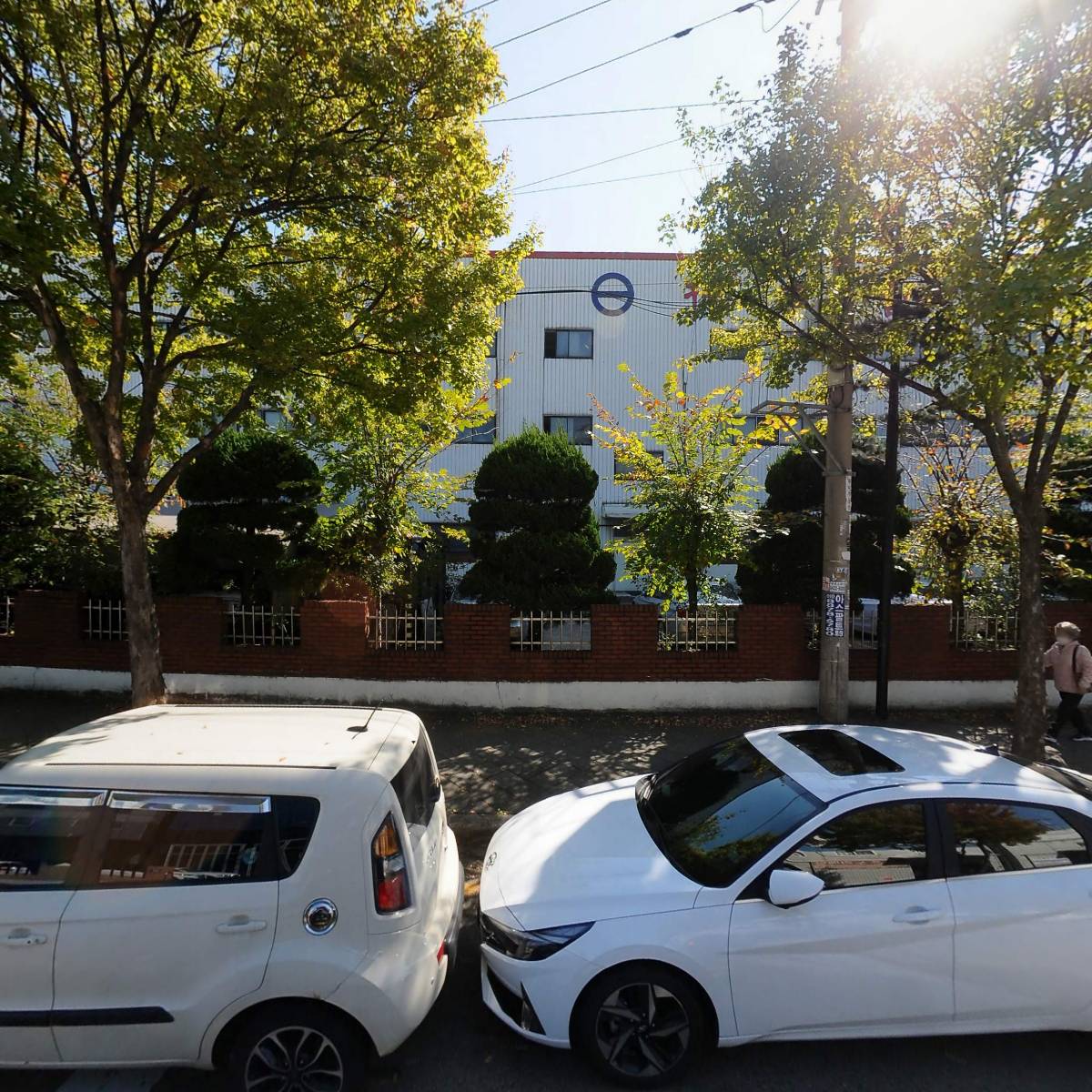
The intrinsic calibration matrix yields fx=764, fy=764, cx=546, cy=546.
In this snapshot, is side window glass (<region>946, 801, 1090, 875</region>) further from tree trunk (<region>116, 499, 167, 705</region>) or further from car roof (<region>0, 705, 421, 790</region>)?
tree trunk (<region>116, 499, 167, 705</region>)

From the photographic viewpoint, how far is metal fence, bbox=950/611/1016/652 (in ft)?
29.7

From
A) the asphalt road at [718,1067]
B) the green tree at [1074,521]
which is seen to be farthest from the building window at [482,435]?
the asphalt road at [718,1067]

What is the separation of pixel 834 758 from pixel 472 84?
6.52 m

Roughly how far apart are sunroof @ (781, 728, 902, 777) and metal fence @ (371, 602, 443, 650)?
5181 millimetres

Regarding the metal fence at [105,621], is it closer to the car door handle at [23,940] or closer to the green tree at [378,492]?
the green tree at [378,492]

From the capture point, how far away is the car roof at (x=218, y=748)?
3064mm

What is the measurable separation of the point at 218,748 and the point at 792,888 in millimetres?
2471

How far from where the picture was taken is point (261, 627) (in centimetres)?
890

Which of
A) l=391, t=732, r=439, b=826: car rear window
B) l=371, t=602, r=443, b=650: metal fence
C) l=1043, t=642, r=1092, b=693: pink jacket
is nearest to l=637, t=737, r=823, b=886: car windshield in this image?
l=391, t=732, r=439, b=826: car rear window

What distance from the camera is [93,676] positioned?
30.0 ft

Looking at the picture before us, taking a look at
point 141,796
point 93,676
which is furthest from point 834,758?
point 93,676

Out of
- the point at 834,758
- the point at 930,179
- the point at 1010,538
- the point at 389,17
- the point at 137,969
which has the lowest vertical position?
the point at 137,969

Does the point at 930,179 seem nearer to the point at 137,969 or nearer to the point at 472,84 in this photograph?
the point at 472,84

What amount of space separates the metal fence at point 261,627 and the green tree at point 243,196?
173 cm
